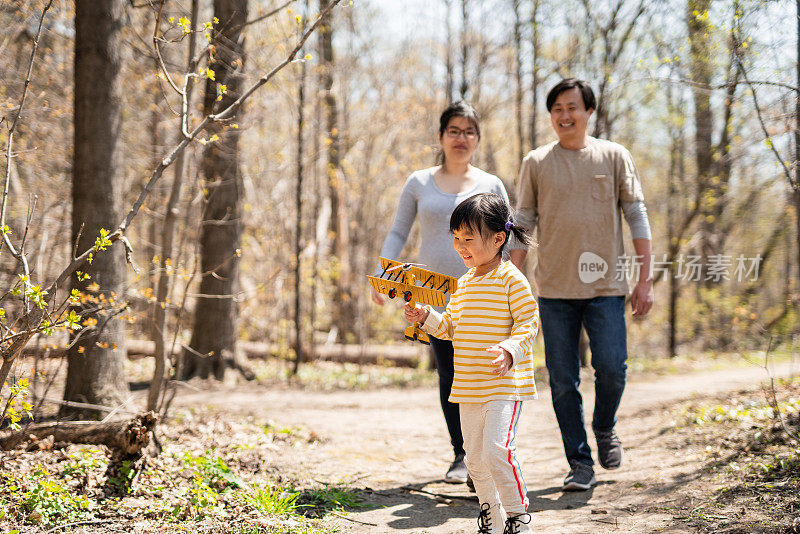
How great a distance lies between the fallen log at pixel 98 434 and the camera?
12.1ft

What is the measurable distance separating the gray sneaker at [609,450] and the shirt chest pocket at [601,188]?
1427 mm

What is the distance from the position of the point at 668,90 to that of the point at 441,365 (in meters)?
11.1

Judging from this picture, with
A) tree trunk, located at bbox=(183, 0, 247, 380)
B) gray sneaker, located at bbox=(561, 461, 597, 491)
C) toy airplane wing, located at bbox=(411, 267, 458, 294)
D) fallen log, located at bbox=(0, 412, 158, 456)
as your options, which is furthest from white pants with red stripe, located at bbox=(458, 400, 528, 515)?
tree trunk, located at bbox=(183, 0, 247, 380)

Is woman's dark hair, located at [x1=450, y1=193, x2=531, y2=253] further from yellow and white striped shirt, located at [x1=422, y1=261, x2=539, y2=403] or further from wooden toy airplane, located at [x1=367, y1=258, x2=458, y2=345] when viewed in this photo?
wooden toy airplane, located at [x1=367, y1=258, x2=458, y2=345]

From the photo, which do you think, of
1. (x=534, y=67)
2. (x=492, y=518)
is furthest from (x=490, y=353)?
(x=534, y=67)

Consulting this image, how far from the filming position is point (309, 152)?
11.5 m

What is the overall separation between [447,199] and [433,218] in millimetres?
141

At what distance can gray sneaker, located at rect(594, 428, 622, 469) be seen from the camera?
398 centimetres

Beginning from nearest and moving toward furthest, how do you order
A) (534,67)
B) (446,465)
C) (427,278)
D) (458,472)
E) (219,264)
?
(427,278) → (458,472) → (446,465) → (219,264) → (534,67)

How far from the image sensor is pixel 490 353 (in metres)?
2.81

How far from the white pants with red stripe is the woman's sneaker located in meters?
1.15

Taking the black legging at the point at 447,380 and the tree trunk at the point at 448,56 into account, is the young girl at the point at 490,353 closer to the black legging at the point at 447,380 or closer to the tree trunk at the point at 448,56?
the black legging at the point at 447,380

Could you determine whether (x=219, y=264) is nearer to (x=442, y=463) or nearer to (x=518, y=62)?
(x=442, y=463)

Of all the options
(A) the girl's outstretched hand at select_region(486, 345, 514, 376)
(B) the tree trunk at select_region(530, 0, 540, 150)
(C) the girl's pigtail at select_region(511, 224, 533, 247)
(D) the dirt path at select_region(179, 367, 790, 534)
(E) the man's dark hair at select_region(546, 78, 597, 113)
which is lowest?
(D) the dirt path at select_region(179, 367, 790, 534)
